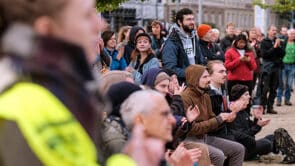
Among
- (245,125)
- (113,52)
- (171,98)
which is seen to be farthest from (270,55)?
(171,98)

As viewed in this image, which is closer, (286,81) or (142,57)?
(142,57)

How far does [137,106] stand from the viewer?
240 centimetres

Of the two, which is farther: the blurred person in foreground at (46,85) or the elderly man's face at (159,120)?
the elderly man's face at (159,120)

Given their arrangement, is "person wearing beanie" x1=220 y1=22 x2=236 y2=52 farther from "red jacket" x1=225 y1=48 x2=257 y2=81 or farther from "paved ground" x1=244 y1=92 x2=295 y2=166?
"red jacket" x1=225 y1=48 x2=257 y2=81

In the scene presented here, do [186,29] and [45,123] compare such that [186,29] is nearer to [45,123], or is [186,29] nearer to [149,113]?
[149,113]

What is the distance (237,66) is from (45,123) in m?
10.9

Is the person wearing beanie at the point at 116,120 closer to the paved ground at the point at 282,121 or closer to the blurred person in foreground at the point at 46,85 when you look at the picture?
the blurred person in foreground at the point at 46,85

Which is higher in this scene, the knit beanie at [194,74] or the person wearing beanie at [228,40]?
the knit beanie at [194,74]

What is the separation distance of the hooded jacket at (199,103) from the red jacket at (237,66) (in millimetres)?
5279

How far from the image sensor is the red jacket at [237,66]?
39.5 feet

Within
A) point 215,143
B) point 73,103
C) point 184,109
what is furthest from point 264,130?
point 73,103

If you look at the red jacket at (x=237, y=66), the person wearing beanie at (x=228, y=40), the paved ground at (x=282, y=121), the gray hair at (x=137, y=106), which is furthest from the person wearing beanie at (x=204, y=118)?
the person wearing beanie at (x=228, y=40)

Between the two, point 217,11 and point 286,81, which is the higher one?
point 286,81

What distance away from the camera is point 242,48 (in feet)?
39.9
